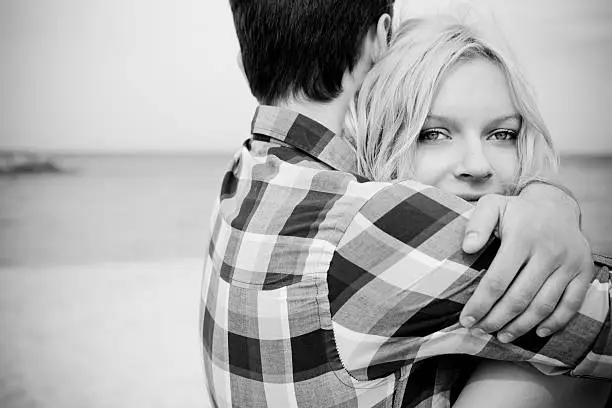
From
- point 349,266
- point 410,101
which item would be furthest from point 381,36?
point 349,266

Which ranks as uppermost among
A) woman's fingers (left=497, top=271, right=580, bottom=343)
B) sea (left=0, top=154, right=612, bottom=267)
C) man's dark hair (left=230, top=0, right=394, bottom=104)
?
man's dark hair (left=230, top=0, right=394, bottom=104)

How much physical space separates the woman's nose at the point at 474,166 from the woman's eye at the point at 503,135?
0.06 m

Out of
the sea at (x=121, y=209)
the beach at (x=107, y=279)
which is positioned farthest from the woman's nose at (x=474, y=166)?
the sea at (x=121, y=209)

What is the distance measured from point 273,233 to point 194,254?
12.2ft

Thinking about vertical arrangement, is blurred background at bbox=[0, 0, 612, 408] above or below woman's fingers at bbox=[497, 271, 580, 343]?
below

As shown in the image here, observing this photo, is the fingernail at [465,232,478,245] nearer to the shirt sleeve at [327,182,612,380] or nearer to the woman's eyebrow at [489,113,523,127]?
the shirt sleeve at [327,182,612,380]

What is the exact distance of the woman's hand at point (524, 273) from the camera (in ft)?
2.52

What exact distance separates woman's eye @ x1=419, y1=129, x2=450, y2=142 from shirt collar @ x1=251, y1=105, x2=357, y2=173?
15 centimetres

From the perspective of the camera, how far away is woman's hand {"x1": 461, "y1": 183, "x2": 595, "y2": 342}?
2.52 ft

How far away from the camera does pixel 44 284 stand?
12.3 feet

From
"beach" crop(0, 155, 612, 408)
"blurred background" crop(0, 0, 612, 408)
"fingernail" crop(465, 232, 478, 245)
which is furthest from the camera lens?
"blurred background" crop(0, 0, 612, 408)

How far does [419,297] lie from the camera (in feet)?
2.65

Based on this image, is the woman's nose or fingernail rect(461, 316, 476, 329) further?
the woman's nose

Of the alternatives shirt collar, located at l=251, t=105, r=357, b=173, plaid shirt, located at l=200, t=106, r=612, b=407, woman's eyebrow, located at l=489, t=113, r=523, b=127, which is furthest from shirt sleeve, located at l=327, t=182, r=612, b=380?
woman's eyebrow, located at l=489, t=113, r=523, b=127
